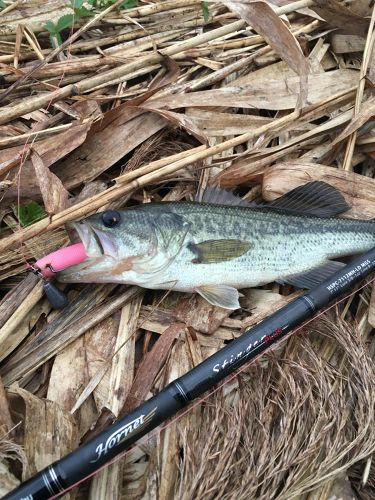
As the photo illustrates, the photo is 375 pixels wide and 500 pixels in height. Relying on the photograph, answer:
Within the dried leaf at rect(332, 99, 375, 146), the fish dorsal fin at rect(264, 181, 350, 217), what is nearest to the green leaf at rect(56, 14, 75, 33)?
the fish dorsal fin at rect(264, 181, 350, 217)

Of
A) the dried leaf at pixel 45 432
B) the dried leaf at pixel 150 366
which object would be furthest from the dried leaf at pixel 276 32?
the dried leaf at pixel 45 432

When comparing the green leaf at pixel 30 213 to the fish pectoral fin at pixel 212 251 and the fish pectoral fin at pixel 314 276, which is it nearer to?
the fish pectoral fin at pixel 212 251

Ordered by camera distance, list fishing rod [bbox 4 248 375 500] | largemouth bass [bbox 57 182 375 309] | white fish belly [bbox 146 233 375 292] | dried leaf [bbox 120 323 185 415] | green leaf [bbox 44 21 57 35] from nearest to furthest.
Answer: fishing rod [bbox 4 248 375 500]
dried leaf [bbox 120 323 185 415]
largemouth bass [bbox 57 182 375 309]
white fish belly [bbox 146 233 375 292]
green leaf [bbox 44 21 57 35]

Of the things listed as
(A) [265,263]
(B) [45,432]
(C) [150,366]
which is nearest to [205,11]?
(A) [265,263]

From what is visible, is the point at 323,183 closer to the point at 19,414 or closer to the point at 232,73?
the point at 232,73

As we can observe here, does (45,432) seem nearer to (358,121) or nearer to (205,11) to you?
(358,121)

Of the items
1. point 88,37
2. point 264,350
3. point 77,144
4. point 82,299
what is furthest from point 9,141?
point 264,350

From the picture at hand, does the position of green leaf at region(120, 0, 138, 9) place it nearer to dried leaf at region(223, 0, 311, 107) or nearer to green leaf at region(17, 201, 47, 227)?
dried leaf at region(223, 0, 311, 107)
